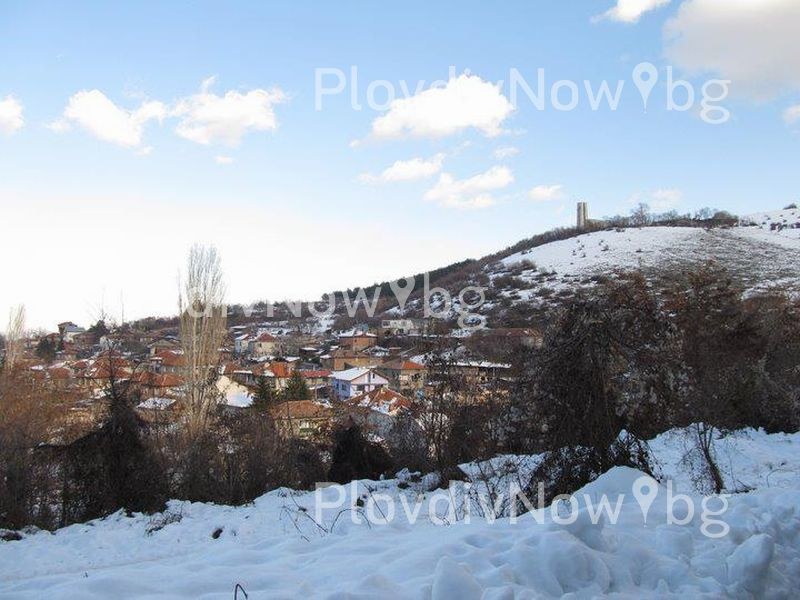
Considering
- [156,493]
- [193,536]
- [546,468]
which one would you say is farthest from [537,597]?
[156,493]

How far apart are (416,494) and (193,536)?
162 inches

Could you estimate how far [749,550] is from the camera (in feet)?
10.9

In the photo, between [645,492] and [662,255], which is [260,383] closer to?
[645,492]

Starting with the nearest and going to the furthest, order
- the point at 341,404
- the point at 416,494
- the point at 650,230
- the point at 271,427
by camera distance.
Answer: the point at 416,494 < the point at 271,427 < the point at 341,404 < the point at 650,230

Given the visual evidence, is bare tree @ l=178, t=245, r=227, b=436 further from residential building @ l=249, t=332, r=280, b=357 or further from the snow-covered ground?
residential building @ l=249, t=332, r=280, b=357

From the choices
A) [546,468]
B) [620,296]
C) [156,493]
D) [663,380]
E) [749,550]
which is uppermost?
[620,296]

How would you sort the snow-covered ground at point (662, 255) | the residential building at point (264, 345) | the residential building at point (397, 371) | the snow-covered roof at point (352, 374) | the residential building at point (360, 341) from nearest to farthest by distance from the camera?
the residential building at point (397, 371) → the snow-covered roof at point (352, 374) → the snow-covered ground at point (662, 255) → the residential building at point (360, 341) → the residential building at point (264, 345)

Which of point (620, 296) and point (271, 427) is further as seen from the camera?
point (271, 427)

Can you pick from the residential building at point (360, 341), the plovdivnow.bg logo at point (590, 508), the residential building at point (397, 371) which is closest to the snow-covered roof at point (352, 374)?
the residential building at point (397, 371)

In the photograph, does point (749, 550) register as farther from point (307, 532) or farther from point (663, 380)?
point (307, 532)

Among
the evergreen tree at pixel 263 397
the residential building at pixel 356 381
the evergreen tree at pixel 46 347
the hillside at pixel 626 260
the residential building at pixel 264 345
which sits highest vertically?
the hillside at pixel 626 260

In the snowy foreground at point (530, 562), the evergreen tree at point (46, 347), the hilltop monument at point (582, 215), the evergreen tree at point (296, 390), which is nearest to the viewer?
the snowy foreground at point (530, 562)

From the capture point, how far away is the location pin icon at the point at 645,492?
170 inches

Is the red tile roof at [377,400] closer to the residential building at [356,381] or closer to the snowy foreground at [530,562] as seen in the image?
the residential building at [356,381]
